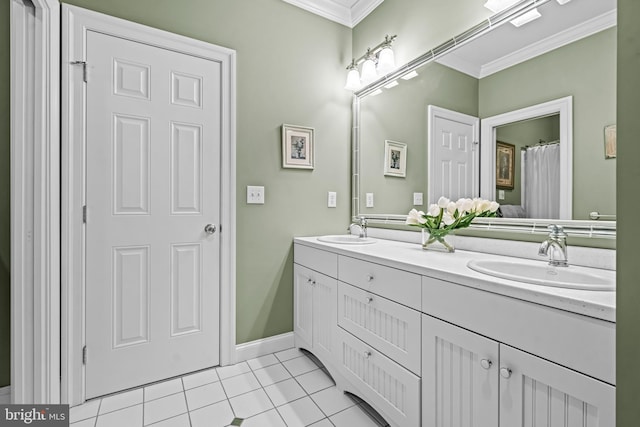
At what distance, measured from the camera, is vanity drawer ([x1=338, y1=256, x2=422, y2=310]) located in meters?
1.20

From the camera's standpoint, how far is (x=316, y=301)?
1881mm

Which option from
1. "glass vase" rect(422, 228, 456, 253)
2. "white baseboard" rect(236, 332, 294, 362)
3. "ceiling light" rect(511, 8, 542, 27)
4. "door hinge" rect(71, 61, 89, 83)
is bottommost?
"white baseboard" rect(236, 332, 294, 362)

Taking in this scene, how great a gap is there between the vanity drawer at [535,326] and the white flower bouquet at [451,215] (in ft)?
1.73

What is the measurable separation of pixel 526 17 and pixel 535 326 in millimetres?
1328

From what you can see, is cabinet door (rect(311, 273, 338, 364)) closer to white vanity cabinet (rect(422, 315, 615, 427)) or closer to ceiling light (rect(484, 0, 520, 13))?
white vanity cabinet (rect(422, 315, 615, 427))

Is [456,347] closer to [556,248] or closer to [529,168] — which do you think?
[556,248]

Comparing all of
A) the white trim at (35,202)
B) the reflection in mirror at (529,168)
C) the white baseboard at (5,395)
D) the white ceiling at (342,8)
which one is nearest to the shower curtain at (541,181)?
the reflection in mirror at (529,168)

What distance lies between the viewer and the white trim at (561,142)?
1.24 meters

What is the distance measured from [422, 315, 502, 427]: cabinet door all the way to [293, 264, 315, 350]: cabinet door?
0.92 metres

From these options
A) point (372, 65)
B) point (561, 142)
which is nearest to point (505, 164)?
point (561, 142)

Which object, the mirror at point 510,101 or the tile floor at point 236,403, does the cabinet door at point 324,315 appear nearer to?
the tile floor at point 236,403

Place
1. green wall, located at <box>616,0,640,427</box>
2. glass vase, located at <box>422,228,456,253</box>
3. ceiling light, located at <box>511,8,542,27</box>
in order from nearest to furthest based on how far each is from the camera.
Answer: green wall, located at <box>616,0,640,427</box> → ceiling light, located at <box>511,8,542,27</box> → glass vase, located at <box>422,228,456,253</box>

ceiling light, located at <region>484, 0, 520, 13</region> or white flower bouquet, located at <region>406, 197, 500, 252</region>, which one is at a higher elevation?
ceiling light, located at <region>484, 0, 520, 13</region>

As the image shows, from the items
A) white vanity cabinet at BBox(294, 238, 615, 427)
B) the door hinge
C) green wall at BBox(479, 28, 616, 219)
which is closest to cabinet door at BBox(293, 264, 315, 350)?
white vanity cabinet at BBox(294, 238, 615, 427)
